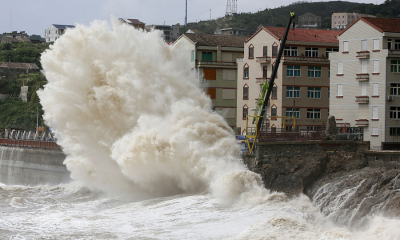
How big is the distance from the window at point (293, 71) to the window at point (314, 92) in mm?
1973

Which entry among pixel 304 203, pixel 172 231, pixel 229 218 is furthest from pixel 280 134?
pixel 172 231

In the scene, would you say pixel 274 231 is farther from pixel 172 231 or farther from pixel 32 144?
pixel 32 144

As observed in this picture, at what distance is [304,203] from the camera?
114ft

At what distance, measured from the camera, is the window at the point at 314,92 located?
5980 centimetres

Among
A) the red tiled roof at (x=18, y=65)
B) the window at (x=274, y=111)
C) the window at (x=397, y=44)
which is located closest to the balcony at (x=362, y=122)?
the window at (x=397, y=44)

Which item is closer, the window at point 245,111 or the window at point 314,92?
the window at point 314,92

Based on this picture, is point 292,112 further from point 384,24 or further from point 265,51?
point 384,24

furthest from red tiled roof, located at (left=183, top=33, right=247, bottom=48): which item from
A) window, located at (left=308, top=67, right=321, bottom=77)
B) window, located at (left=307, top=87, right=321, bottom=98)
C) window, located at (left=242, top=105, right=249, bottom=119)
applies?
window, located at (left=307, top=87, right=321, bottom=98)

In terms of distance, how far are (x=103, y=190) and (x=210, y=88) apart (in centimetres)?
2413

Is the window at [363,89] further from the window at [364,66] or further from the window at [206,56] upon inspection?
the window at [206,56]

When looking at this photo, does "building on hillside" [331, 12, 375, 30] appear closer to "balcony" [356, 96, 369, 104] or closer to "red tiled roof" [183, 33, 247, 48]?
"red tiled roof" [183, 33, 247, 48]

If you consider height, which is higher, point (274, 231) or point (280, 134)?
point (280, 134)

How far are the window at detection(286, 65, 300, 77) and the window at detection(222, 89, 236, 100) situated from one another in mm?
11143

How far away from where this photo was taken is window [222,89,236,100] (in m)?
68.9
